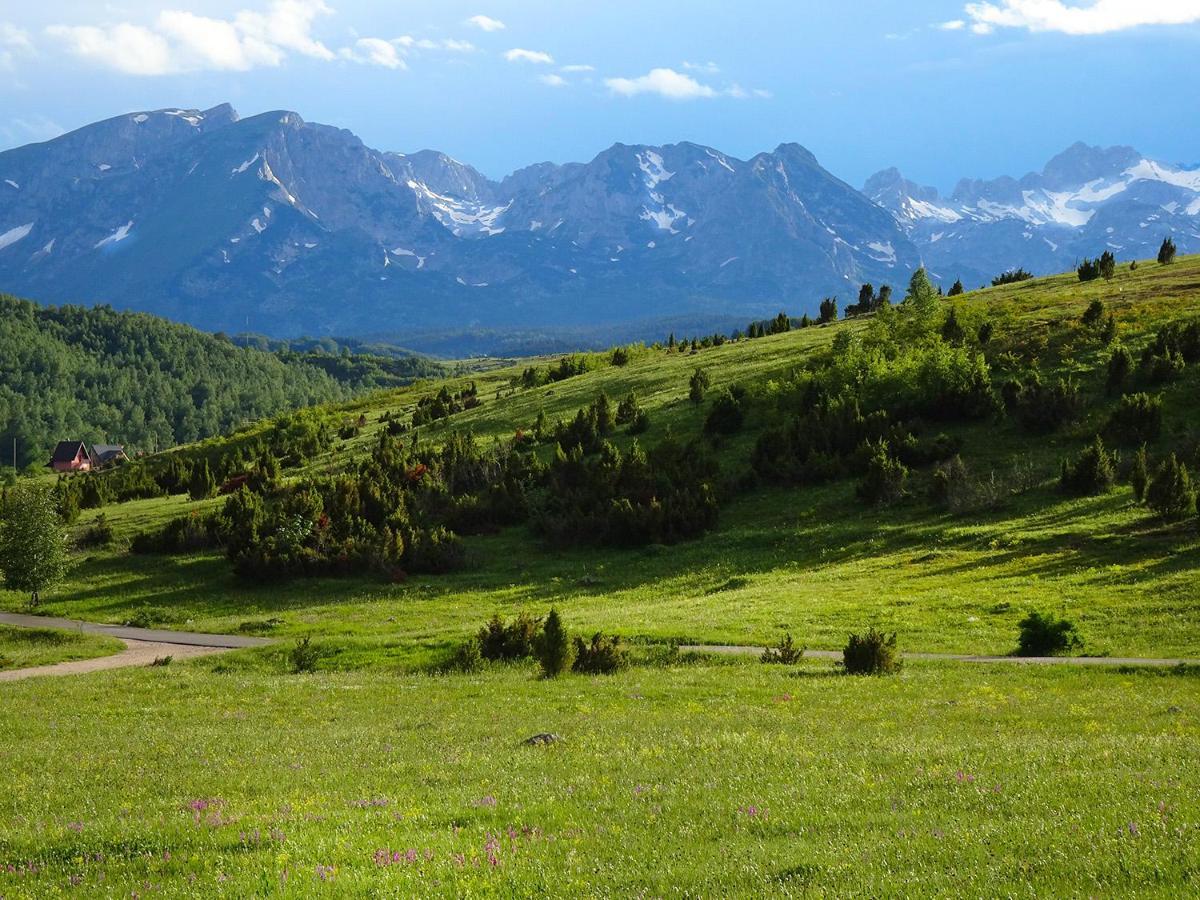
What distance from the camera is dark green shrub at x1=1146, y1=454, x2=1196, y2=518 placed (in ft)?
128

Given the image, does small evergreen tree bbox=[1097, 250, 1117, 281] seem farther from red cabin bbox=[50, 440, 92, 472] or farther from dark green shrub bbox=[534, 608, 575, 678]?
red cabin bbox=[50, 440, 92, 472]

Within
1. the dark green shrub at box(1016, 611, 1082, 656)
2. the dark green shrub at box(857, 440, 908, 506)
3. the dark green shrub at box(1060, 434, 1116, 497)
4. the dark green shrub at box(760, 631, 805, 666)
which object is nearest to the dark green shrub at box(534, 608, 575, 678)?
the dark green shrub at box(760, 631, 805, 666)

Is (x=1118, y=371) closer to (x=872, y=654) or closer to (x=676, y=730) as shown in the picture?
(x=872, y=654)

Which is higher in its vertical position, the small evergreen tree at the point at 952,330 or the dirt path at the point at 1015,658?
the small evergreen tree at the point at 952,330

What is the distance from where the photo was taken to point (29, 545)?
152 feet

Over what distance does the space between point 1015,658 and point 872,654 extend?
4.69 meters

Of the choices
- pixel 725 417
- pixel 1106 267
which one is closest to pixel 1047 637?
pixel 725 417

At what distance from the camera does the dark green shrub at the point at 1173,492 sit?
128 feet

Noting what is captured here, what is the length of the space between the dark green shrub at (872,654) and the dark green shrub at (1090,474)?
24.8m

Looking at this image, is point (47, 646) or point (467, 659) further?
point (47, 646)

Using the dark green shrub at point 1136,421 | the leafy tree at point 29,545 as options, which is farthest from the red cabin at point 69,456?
the dark green shrub at point 1136,421

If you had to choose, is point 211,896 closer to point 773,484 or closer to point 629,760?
point 629,760

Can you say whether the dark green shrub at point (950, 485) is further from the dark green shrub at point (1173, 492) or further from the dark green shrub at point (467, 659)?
the dark green shrub at point (467, 659)

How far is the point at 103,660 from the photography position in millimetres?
36031
